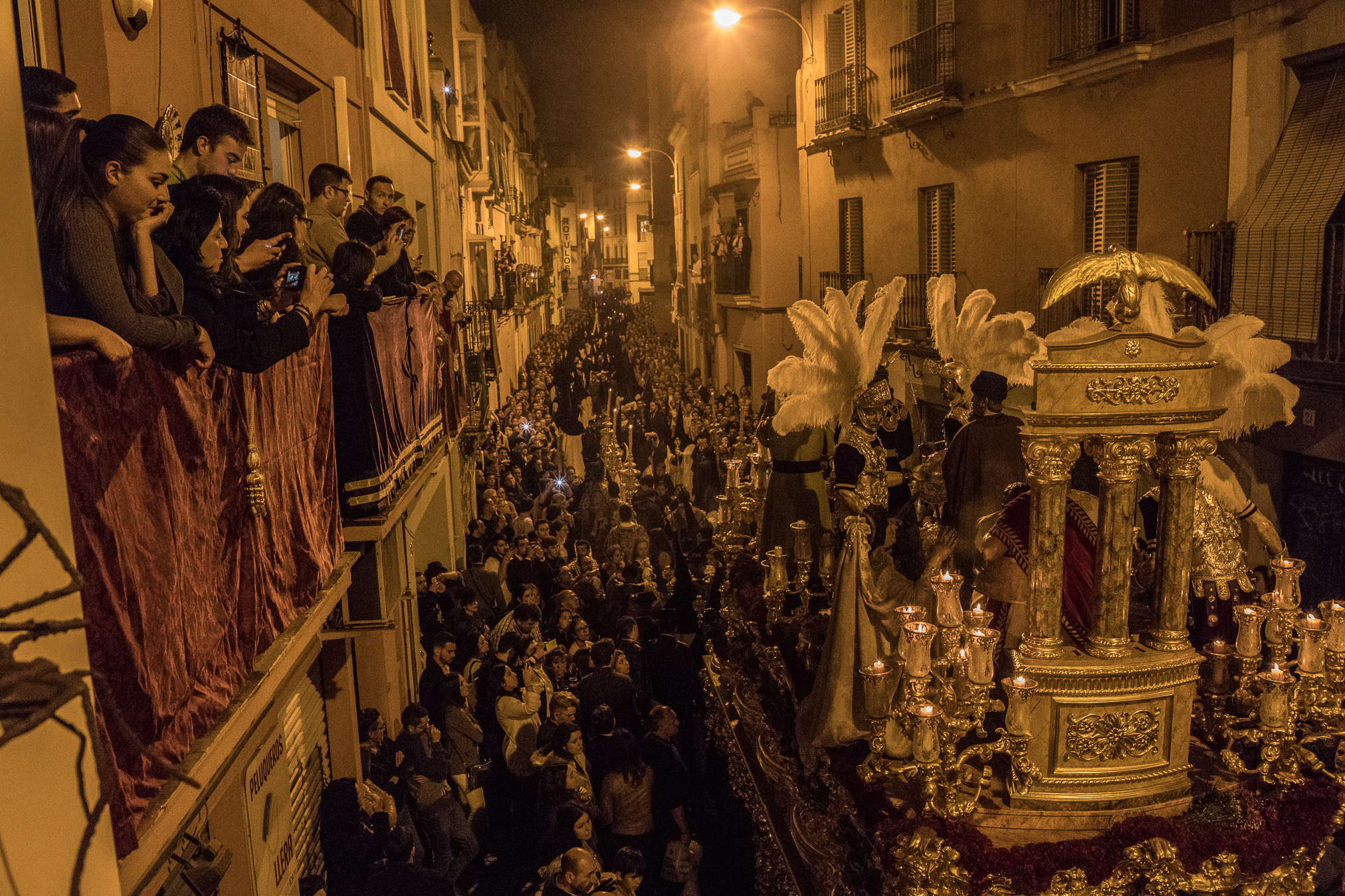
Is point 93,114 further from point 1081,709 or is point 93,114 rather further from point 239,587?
point 1081,709

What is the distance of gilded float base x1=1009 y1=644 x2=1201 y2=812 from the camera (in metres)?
5.95

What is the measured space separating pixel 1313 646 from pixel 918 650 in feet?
8.56

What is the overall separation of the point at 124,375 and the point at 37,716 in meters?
1.18

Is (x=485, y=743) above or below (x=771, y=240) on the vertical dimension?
below

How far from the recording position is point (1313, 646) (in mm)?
6297

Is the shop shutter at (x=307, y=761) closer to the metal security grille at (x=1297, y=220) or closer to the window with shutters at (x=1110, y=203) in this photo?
the metal security grille at (x=1297, y=220)

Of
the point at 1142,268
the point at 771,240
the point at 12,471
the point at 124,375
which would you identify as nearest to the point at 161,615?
the point at 124,375

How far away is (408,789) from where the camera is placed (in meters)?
7.26

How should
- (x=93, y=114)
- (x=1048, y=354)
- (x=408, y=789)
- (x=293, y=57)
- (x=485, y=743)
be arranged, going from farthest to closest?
1. (x=485, y=743)
2. (x=293, y=57)
3. (x=408, y=789)
4. (x=1048, y=354)
5. (x=93, y=114)

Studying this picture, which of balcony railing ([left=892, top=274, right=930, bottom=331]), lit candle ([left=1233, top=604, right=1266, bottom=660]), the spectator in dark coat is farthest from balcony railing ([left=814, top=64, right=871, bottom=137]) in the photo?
lit candle ([left=1233, top=604, right=1266, bottom=660])

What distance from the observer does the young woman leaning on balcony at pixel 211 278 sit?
163 inches

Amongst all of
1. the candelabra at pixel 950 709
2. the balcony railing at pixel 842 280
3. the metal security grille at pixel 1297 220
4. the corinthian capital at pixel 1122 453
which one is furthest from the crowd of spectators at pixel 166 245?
the balcony railing at pixel 842 280

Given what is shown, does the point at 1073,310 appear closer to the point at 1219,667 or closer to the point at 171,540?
the point at 1219,667

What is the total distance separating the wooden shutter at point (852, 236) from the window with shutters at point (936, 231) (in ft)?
9.42
